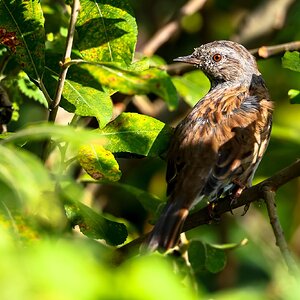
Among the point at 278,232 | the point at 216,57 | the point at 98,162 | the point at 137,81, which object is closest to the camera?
the point at 137,81

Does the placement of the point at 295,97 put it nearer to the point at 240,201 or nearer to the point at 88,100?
the point at 240,201

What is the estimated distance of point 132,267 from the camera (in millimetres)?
1160

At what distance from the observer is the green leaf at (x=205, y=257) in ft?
13.4

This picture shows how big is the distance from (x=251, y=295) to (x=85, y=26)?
7.81 feet

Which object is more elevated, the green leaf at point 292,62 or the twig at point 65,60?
the twig at point 65,60

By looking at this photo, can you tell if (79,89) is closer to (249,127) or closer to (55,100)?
(55,100)

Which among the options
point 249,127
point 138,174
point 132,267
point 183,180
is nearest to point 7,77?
point 183,180

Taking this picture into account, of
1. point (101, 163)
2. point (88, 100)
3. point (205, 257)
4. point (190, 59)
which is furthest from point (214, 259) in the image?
point (190, 59)

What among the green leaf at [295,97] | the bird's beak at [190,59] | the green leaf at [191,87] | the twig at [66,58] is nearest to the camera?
the twig at [66,58]

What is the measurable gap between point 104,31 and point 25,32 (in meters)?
0.39

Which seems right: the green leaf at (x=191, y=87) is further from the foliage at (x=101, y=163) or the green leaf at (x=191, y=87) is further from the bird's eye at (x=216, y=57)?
the bird's eye at (x=216, y=57)

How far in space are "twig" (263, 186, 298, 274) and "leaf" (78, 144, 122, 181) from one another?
0.69m

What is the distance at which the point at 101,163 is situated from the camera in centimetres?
316

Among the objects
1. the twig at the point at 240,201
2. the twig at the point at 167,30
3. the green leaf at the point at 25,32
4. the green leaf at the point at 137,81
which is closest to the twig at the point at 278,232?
the twig at the point at 240,201
